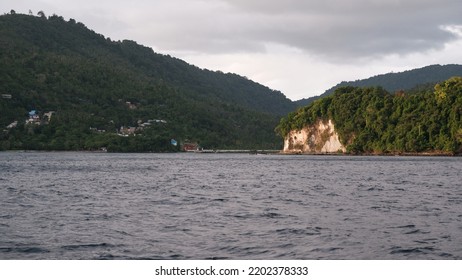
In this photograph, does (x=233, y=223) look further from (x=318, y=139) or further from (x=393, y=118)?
(x=318, y=139)

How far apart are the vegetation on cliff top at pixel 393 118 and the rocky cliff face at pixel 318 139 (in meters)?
2.20

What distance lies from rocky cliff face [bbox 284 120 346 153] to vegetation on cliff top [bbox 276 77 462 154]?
2205mm

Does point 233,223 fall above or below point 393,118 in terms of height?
below

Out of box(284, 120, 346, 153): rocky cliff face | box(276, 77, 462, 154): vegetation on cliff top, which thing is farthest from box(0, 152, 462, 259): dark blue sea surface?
box(284, 120, 346, 153): rocky cliff face

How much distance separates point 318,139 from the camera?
192000 mm

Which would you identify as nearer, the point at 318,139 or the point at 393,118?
the point at 393,118

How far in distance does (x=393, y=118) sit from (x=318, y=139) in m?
30.0

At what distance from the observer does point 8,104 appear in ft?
639

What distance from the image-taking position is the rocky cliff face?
18588 centimetres

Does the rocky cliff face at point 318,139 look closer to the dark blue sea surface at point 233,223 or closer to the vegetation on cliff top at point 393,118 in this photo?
the vegetation on cliff top at point 393,118

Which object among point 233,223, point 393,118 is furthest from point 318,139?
point 233,223

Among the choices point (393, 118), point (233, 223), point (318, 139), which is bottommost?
point (233, 223)

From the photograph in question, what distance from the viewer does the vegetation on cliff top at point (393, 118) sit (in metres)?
153

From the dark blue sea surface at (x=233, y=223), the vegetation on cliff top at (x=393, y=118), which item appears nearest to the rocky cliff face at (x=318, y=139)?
the vegetation on cliff top at (x=393, y=118)
